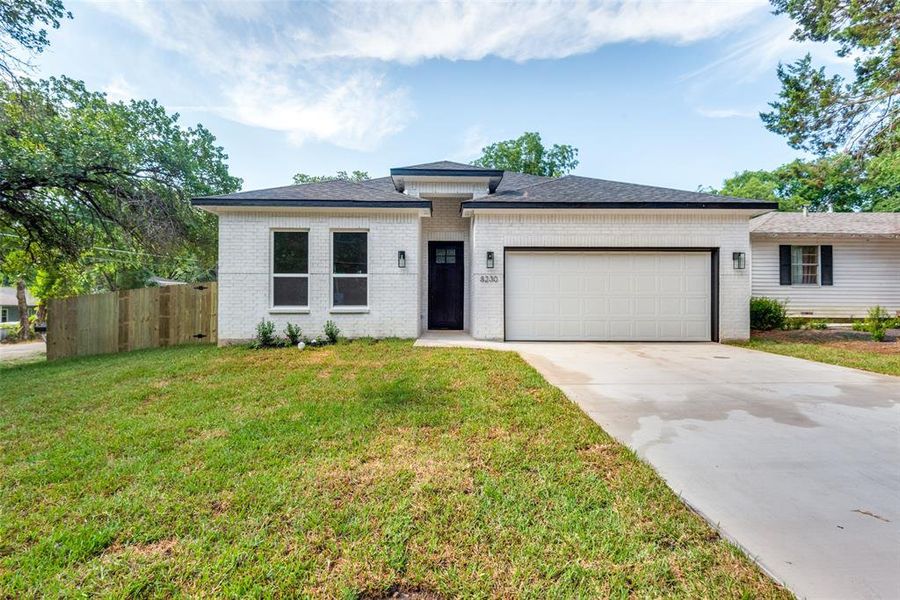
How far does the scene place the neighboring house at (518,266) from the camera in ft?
27.4

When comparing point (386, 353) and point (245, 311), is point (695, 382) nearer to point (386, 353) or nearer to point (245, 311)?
point (386, 353)

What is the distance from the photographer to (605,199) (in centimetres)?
851

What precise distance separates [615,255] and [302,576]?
344 inches

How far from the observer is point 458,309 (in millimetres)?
10203

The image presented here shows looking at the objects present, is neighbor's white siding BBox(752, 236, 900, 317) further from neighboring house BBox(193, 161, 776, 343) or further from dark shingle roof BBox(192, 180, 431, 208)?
dark shingle roof BBox(192, 180, 431, 208)

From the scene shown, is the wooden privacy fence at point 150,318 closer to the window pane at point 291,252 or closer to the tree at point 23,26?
the window pane at point 291,252

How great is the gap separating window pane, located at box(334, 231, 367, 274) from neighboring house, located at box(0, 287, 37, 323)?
3857cm

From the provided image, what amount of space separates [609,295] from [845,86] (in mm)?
7675

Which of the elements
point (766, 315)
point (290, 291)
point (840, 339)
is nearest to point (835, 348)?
point (840, 339)

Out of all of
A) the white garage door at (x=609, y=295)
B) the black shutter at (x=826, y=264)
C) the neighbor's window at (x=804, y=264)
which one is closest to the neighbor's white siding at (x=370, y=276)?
the white garage door at (x=609, y=295)

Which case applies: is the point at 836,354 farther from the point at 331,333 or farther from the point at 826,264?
the point at 331,333

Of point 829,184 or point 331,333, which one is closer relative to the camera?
point 331,333

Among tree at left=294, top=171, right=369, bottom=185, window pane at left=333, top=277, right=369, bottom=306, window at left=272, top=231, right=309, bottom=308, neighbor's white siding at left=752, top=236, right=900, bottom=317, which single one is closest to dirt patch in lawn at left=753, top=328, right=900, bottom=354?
neighbor's white siding at left=752, top=236, right=900, bottom=317

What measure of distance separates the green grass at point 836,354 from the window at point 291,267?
10.1m
